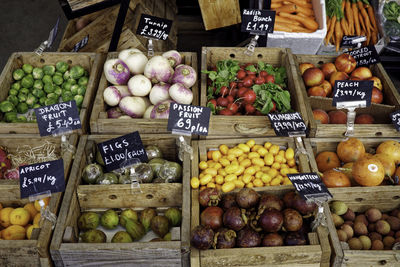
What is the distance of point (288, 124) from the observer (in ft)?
7.06

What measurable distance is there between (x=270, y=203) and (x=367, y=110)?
128cm

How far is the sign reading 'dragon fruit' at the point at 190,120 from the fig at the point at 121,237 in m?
0.63

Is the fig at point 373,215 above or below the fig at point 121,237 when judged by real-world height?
below

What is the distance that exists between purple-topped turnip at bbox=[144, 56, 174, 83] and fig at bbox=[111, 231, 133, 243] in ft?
3.79

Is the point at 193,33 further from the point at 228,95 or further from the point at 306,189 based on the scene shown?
the point at 306,189

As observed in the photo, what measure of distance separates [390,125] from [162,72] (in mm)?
1576

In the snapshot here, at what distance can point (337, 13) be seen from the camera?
389cm

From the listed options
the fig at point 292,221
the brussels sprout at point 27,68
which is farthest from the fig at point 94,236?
the brussels sprout at point 27,68

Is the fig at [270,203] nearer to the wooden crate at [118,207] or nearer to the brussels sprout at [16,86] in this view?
the wooden crate at [118,207]

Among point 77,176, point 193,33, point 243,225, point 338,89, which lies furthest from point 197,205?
point 193,33

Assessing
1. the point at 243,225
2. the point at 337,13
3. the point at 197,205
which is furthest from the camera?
the point at 337,13

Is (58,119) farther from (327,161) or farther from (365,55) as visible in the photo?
(365,55)

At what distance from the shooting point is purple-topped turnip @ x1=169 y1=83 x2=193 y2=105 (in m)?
2.35

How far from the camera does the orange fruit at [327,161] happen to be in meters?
2.22
